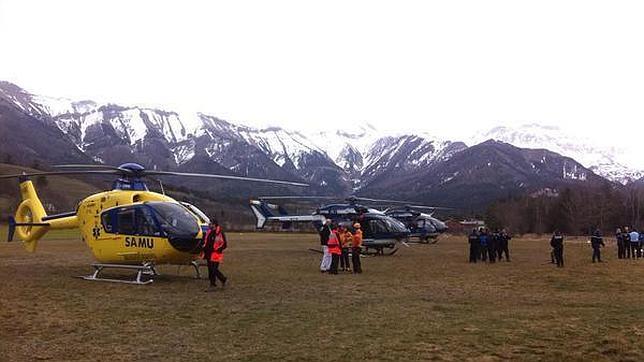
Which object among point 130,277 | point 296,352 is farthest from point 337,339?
point 130,277

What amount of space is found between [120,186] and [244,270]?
5.34 metres

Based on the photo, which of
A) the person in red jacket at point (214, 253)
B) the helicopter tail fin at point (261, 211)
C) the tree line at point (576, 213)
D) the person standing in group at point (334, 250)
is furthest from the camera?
the tree line at point (576, 213)

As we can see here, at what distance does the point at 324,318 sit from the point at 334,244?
9291 millimetres

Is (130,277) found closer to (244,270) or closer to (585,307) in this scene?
(244,270)

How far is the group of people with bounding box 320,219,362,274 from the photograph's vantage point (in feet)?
67.8

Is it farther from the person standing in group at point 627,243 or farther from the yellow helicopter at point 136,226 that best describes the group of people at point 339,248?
the person standing in group at point 627,243

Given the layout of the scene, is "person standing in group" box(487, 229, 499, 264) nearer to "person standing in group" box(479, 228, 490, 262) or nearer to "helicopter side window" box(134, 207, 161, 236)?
"person standing in group" box(479, 228, 490, 262)

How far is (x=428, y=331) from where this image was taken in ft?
33.2

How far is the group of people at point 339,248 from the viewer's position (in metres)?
20.7

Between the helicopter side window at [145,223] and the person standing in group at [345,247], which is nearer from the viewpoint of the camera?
the helicopter side window at [145,223]

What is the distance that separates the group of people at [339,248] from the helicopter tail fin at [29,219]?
985 cm

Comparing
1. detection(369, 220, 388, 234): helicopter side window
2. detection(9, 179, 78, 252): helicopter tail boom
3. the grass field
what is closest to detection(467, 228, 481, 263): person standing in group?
detection(369, 220, 388, 234): helicopter side window

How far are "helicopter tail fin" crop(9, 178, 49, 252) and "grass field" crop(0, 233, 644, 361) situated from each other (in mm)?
2574

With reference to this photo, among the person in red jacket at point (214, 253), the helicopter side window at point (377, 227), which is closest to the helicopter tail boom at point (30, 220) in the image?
the person in red jacket at point (214, 253)
